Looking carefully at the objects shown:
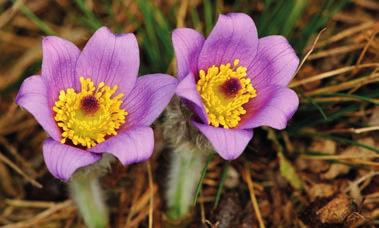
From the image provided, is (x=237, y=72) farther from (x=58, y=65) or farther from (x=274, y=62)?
(x=58, y=65)

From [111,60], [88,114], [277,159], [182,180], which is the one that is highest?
[111,60]

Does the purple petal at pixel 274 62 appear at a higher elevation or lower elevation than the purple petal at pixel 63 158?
higher

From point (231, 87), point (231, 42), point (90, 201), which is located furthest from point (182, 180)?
point (231, 42)

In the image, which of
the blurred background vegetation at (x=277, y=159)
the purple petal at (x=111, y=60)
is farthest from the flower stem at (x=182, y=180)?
the purple petal at (x=111, y=60)

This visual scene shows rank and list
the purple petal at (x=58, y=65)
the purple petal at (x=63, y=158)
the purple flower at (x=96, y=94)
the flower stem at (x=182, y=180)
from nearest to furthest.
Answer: the purple petal at (x=63, y=158) < the purple flower at (x=96, y=94) < the purple petal at (x=58, y=65) < the flower stem at (x=182, y=180)

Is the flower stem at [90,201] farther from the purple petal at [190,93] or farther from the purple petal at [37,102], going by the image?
the purple petal at [190,93]

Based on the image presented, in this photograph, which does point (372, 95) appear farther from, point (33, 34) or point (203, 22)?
point (33, 34)

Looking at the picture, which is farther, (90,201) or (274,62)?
(90,201)

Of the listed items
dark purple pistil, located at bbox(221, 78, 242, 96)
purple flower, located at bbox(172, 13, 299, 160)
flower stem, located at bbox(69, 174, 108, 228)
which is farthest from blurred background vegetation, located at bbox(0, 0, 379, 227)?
dark purple pistil, located at bbox(221, 78, 242, 96)
